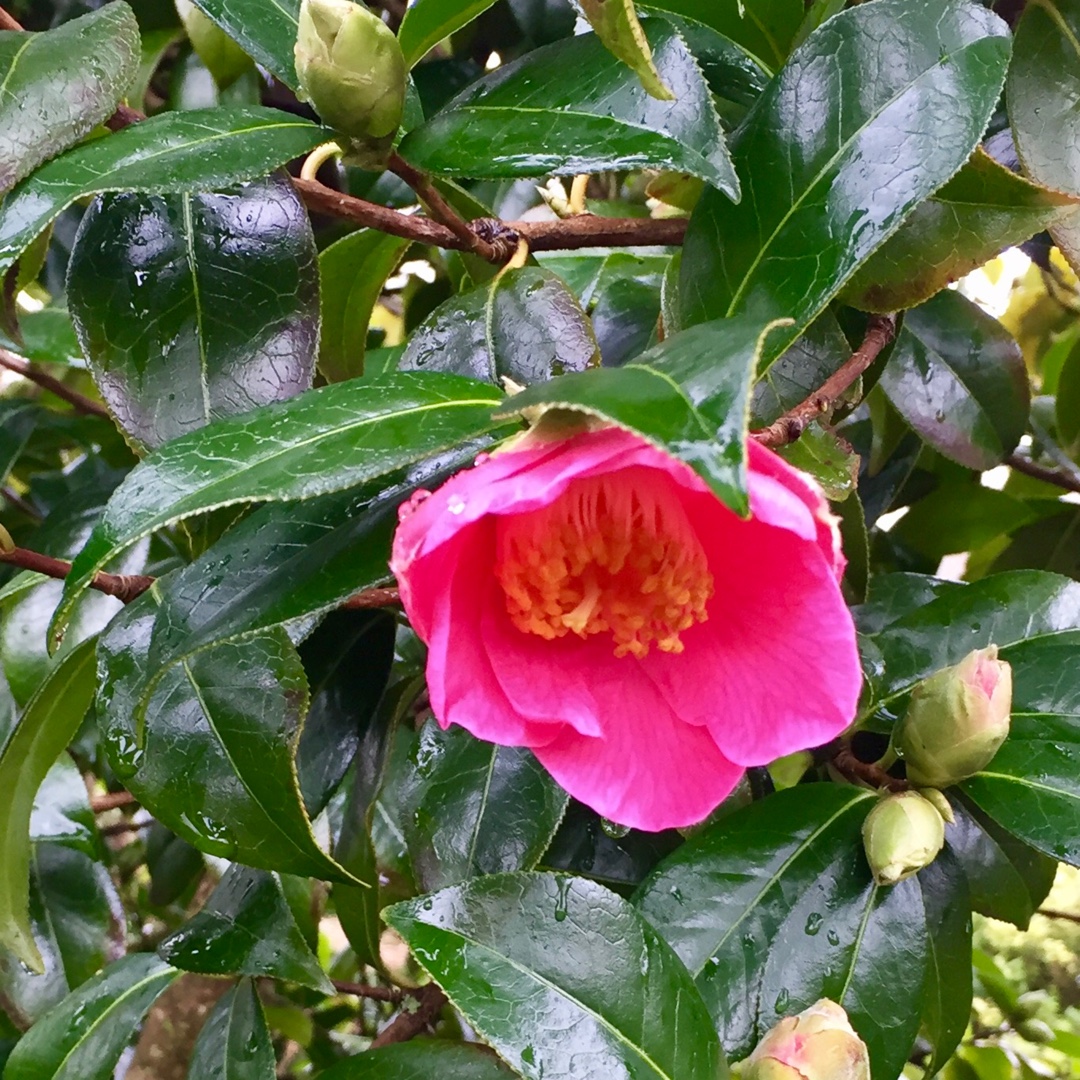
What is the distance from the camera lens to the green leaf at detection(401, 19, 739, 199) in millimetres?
427

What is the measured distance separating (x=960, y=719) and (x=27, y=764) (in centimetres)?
64

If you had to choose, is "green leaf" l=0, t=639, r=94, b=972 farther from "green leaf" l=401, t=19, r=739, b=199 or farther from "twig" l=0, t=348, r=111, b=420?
"green leaf" l=401, t=19, r=739, b=199

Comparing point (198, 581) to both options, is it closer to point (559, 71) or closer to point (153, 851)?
point (559, 71)

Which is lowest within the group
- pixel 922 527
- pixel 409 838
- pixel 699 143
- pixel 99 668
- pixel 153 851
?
pixel 153 851

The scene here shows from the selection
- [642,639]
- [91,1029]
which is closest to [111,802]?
[91,1029]

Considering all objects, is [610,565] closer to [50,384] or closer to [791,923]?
[791,923]

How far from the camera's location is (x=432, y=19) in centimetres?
53

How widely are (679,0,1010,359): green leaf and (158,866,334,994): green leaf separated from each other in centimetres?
53

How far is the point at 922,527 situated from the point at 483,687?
0.74m

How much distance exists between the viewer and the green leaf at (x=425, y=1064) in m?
0.62

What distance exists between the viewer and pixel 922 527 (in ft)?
3.39

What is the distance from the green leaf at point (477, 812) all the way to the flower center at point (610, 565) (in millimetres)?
170

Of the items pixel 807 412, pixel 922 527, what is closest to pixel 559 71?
pixel 807 412

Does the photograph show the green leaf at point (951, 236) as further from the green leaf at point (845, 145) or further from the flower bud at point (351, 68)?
the flower bud at point (351, 68)
